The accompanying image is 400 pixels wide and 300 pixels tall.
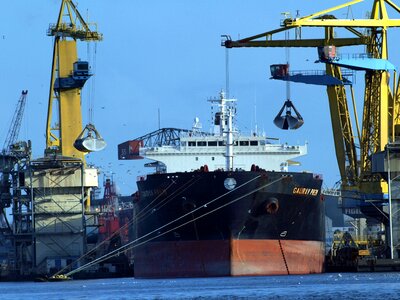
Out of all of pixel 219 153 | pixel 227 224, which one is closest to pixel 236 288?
pixel 227 224

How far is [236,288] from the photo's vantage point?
313ft

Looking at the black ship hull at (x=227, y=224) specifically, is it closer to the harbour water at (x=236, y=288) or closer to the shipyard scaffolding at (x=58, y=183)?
the harbour water at (x=236, y=288)

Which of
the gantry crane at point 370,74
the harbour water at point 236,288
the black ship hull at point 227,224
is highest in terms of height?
the gantry crane at point 370,74

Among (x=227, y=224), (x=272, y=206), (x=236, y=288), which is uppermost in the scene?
(x=272, y=206)

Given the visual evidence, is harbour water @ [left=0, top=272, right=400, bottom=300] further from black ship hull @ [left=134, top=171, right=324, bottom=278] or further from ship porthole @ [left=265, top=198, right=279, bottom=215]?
ship porthole @ [left=265, top=198, right=279, bottom=215]

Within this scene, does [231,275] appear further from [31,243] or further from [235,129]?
[31,243]

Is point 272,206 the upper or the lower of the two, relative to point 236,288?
upper

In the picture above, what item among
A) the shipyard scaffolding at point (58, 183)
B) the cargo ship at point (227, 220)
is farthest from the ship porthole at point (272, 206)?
the shipyard scaffolding at point (58, 183)

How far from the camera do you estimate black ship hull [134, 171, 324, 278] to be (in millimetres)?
107875

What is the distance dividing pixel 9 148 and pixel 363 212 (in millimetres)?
31278

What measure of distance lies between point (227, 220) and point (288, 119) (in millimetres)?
12646

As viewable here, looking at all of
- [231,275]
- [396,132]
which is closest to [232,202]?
[231,275]

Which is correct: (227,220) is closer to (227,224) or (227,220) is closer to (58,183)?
(227,224)

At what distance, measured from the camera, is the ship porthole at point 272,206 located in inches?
4286
